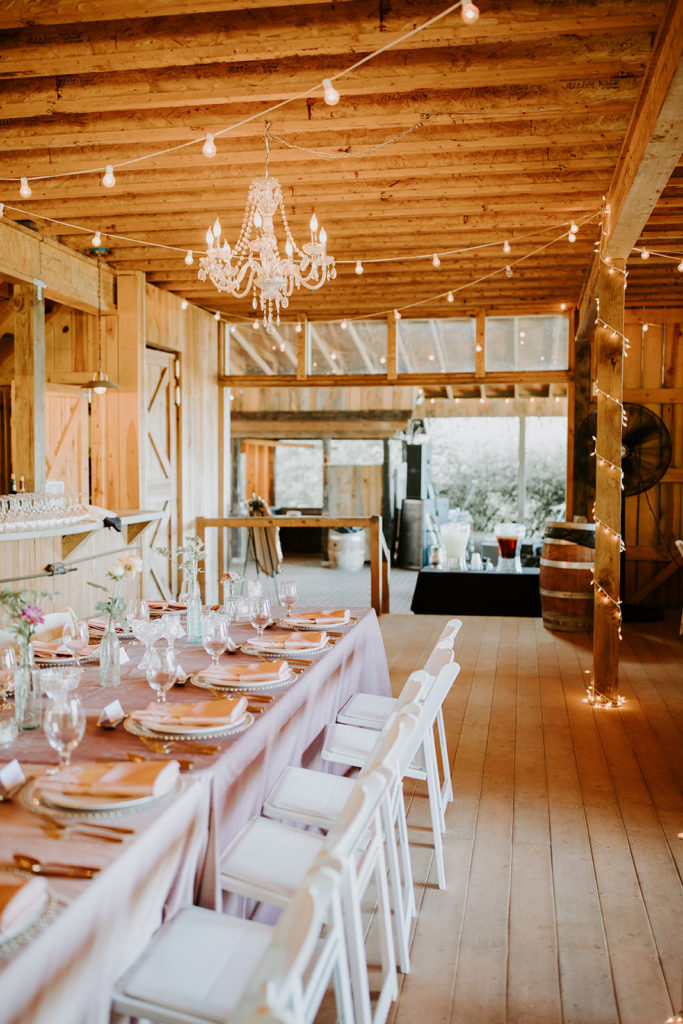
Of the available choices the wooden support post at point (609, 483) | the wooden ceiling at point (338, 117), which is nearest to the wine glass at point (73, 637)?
the wooden ceiling at point (338, 117)

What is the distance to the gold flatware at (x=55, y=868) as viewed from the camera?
1.46m

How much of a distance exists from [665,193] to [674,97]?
8.23ft

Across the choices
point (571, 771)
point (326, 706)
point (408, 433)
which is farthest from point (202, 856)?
point (408, 433)

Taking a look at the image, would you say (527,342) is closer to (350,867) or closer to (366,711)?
(366,711)

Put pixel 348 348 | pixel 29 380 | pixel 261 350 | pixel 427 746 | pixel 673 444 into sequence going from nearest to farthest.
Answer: pixel 427 746
pixel 29 380
pixel 673 444
pixel 348 348
pixel 261 350

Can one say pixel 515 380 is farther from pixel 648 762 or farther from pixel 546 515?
pixel 546 515

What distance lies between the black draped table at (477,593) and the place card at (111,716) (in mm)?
5753

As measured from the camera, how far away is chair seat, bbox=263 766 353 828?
2.39 m

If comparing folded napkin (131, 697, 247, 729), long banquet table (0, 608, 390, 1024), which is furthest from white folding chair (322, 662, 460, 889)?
folded napkin (131, 697, 247, 729)

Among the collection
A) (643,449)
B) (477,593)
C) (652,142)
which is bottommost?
(477,593)

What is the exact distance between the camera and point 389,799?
2.25 m

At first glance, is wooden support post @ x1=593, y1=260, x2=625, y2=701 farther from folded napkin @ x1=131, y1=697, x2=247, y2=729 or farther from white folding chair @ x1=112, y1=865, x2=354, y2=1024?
white folding chair @ x1=112, y1=865, x2=354, y2=1024

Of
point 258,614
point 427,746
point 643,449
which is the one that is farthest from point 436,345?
point 427,746

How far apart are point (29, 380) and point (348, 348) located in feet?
13.5
